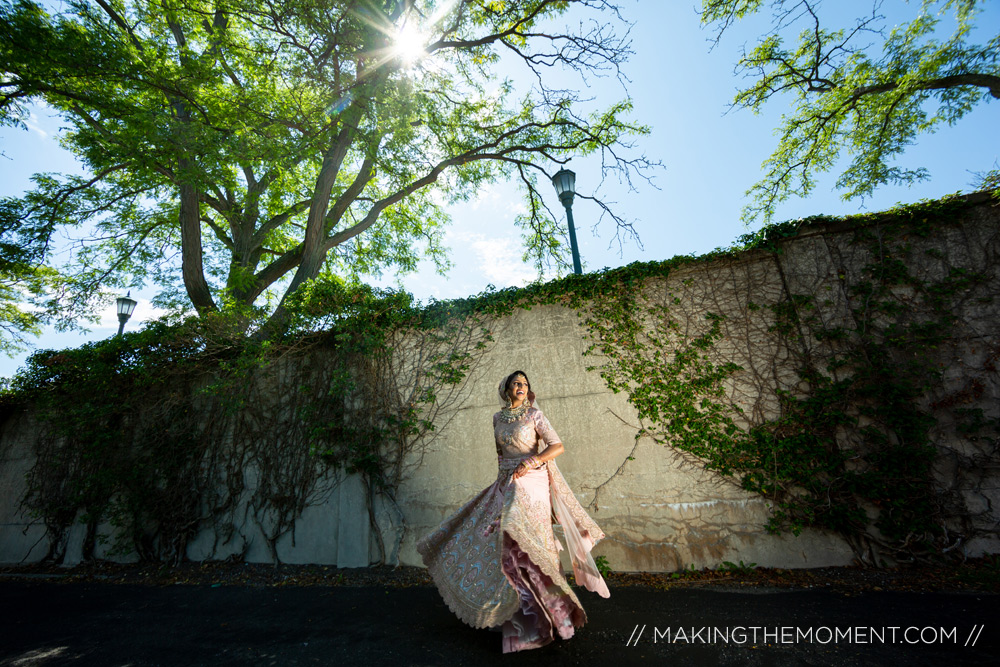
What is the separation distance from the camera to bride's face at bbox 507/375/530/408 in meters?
3.36

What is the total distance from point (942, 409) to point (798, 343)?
127 centimetres

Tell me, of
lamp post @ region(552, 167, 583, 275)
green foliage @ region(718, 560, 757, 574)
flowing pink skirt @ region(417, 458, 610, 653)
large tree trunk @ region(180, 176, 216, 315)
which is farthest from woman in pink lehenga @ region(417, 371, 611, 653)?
large tree trunk @ region(180, 176, 216, 315)

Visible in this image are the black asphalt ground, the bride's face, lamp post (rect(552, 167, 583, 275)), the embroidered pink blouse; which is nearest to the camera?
the black asphalt ground

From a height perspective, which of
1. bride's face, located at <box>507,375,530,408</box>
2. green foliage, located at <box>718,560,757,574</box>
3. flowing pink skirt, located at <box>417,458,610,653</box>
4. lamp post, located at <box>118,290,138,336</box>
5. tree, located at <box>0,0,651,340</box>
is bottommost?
green foliage, located at <box>718,560,757,574</box>

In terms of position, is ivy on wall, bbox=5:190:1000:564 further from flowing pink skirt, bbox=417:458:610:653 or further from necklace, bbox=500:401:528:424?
flowing pink skirt, bbox=417:458:610:653

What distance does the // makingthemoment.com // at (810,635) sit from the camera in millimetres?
2404

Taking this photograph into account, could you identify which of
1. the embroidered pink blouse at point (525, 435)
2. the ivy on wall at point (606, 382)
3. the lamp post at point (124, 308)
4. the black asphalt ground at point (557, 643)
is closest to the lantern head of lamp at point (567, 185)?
the ivy on wall at point (606, 382)

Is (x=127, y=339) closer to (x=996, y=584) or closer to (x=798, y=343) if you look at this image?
(x=798, y=343)

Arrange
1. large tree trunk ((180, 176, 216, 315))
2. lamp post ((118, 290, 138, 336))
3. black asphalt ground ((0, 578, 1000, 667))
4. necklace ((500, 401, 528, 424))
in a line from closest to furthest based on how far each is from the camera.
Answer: black asphalt ground ((0, 578, 1000, 667)) < necklace ((500, 401, 528, 424)) < large tree trunk ((180, 176, 216, 315)) < lamp post ((118, 290, 138, 336))

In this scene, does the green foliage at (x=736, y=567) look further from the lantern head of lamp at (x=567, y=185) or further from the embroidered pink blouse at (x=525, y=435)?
the lantern head of lamp at (x=567, y=185)

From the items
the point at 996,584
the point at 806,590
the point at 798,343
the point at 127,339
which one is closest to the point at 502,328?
the point at 798,343

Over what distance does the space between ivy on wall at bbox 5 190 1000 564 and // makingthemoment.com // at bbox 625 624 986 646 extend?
1242 mm

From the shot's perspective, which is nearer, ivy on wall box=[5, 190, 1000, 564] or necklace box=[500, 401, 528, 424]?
necklace box=[500, 401, 528, 424]

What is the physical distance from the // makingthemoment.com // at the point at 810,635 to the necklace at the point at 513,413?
1.62 m
